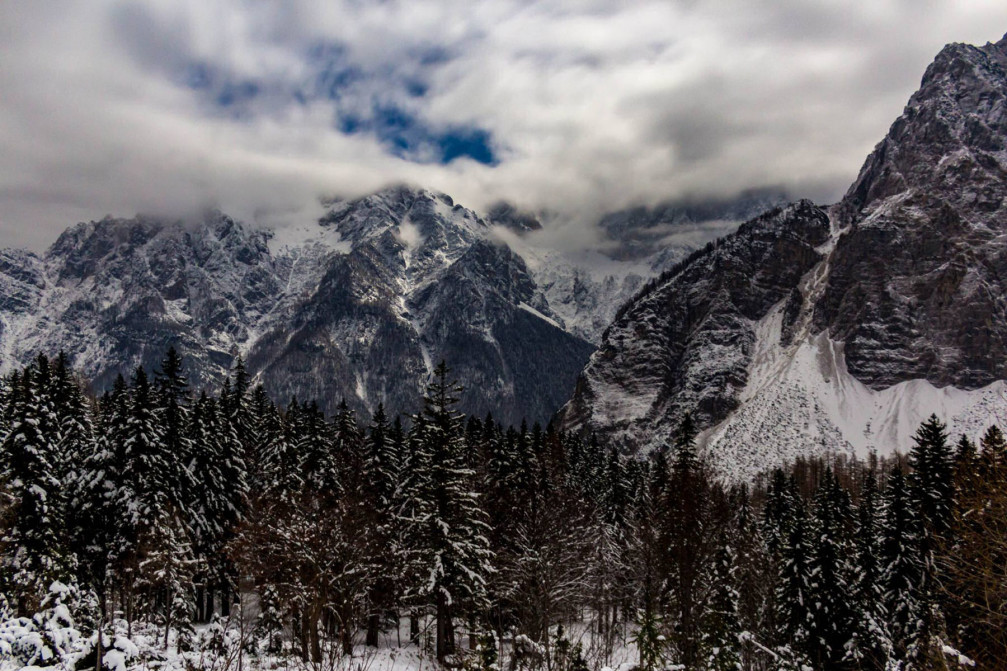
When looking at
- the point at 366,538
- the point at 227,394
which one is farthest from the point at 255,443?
the point at 366,538

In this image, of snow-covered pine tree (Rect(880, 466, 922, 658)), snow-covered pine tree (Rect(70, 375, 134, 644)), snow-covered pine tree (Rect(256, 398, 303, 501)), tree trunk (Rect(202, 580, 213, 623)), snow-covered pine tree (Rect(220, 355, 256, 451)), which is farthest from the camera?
snow-covered pine tree (Rect(220, 355, 256, 451))

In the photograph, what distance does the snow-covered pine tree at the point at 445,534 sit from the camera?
1326 inches

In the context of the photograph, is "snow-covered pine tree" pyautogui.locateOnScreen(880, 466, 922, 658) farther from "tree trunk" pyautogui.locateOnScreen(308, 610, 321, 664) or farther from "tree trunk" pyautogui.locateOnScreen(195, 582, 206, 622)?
"tree trunk" pyautogui.locateOnScreen(195, 582, 206, 622)

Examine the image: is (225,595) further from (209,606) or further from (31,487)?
(31,487)

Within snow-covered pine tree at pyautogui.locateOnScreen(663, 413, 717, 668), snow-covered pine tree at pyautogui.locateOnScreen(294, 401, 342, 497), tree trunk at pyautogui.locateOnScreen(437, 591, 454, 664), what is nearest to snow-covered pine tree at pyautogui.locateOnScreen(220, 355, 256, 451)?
snow-covered pine tree at pyautogui.locateOnScreen(294, 401, 342, 497)

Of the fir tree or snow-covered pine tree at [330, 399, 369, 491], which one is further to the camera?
snow-covered pine tree at [330, 399, 369, 491]

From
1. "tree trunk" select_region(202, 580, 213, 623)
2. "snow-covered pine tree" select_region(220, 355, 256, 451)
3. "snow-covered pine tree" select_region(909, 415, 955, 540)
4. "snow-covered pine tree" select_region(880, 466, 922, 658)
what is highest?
"snow-covered pine tree" select_region(220, 355, 256, 451)

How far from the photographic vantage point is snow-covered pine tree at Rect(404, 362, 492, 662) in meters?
33.7

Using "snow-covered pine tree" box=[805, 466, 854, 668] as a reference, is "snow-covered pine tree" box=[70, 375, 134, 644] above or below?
above

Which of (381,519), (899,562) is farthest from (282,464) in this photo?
(899,562)

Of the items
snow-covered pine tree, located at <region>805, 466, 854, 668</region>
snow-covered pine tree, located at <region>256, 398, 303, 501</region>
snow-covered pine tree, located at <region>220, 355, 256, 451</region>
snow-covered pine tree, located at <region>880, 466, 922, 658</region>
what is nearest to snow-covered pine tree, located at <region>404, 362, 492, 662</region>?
snow-covered pine tree, located at <region>256, 398, 303, 501</region>

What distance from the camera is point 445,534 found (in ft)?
111

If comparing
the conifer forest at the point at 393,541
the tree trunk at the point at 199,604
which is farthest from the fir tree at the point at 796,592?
the tree trunk at the point at 199,604

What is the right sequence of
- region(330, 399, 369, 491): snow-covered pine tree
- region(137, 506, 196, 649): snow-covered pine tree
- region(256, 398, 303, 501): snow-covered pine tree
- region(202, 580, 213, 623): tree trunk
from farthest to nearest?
region(330, 399, 369, 491): snow-covered pine tree → region(202, 580, 213, 623): tree trunk → region(256, 398, 303, 501): snow-covered pine tree → region(137, 506, 196, 649): snow-covered pine tree
